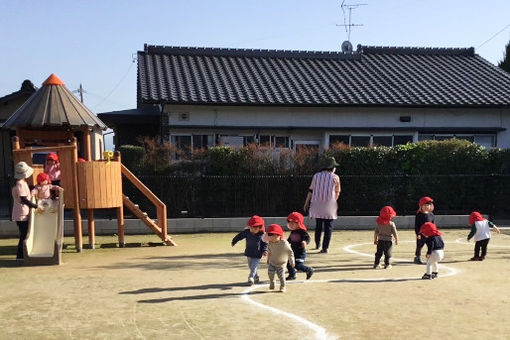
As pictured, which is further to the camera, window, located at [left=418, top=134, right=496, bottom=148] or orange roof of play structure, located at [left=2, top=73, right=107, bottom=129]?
window, located at [left=418, top=134, right=496, bottom=148]

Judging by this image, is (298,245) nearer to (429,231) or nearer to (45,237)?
(429,231)

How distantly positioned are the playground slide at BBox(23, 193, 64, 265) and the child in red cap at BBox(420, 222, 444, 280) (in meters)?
5.88

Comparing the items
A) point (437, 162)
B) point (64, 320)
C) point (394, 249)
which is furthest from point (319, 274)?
point (437, 162)

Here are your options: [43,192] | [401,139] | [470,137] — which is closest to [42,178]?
[43,192]

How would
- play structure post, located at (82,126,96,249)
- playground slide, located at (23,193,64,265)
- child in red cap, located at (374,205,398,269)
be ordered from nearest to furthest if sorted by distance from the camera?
child in red cap, located at (374,205,398,269)
playground slide, located at (23,193,64,265)
play structure post, located at (82,126,96,249)

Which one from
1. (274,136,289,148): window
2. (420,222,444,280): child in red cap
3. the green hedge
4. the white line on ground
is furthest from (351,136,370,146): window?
(420,222,444,280): child in red cap

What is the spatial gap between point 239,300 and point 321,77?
14139 millimetres

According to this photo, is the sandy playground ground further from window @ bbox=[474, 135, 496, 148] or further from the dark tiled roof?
window @ bbox=[474, 135, 496, 148]

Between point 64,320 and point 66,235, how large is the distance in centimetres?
652

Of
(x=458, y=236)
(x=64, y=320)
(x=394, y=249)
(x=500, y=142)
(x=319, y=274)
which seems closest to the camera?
(x=64, y=320)

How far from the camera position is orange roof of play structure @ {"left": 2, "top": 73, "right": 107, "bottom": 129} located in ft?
30.0

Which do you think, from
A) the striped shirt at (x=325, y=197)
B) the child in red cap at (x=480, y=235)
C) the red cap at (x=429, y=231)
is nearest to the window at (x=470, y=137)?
the child in red cap at (x=480, y=235)

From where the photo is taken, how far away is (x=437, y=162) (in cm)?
1300

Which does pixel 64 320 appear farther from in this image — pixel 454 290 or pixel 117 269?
pixel 454 290
